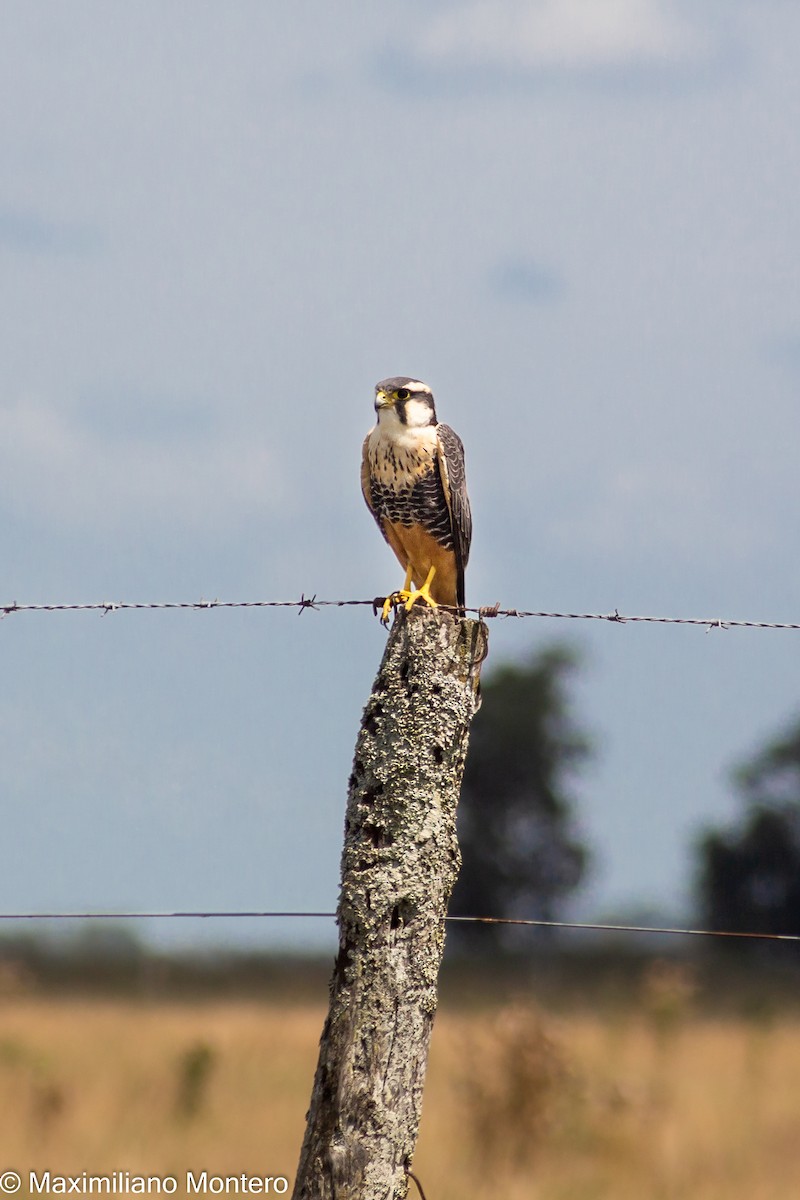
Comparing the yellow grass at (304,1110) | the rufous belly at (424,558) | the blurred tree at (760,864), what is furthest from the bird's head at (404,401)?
the blurred tree at (760,864)

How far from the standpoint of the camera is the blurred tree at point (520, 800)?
33000 mm

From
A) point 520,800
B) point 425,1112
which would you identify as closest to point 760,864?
point 520,800

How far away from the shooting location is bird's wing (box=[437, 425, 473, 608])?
5566mm

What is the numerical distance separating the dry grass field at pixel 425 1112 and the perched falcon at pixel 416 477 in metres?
3.72

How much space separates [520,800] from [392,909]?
31.7 metres

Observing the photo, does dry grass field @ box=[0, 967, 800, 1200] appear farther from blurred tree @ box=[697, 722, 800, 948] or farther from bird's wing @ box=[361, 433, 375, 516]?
blurred tree @ box=[697, 722, 800, 948]

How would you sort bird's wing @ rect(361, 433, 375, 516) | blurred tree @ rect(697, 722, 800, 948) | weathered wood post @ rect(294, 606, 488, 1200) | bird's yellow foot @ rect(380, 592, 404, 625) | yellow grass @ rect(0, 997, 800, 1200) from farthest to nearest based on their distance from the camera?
1. blurred tree @ rect(697, 722, 800, 948)
2. yellow grass @ rect(0, 997, 800, 1200)
3. bird's wing @ rect(361, 433, 375, 516)
4. bird's yellow foot @ rect(380, 592, 404, 625)
5. weathered wood post @ rect(294, 606, 488, 1200)

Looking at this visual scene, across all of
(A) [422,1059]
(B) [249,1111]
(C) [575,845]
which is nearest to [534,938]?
(C) [575,845]

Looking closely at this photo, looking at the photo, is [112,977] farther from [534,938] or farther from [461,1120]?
[534,938]

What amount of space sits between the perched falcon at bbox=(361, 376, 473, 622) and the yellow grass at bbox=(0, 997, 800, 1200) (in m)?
→ 3.70
